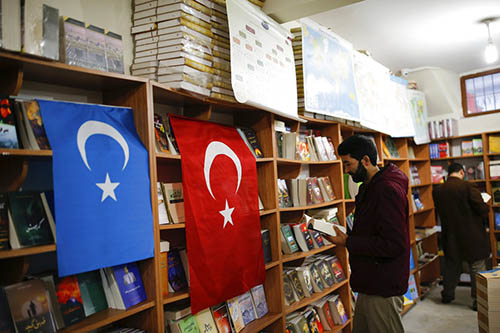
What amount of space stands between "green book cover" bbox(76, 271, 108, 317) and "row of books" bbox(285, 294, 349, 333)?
1.62 m

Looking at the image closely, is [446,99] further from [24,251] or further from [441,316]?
[24,251]

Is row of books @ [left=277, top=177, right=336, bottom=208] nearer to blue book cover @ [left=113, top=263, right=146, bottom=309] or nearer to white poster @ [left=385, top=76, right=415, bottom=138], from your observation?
blue book cover @ [left=113, top=263, right=146, bottom=309]

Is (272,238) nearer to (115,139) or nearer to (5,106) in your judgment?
(115,139)

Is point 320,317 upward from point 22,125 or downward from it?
downward

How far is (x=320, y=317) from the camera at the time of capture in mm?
3605

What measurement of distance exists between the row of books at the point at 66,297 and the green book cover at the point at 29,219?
18cm

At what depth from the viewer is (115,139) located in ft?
6.56

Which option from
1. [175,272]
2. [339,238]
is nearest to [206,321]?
→ [175,272]

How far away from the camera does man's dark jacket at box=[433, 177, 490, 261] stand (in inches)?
195

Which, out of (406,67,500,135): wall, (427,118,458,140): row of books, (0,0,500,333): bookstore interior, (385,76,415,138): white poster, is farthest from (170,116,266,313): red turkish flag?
(406,67,500,135): wall

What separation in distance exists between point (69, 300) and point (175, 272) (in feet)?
2.15

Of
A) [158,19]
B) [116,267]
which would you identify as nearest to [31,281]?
[116,267]

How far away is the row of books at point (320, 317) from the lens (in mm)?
3217

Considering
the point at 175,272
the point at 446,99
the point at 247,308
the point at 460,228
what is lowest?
the point at 247,308
